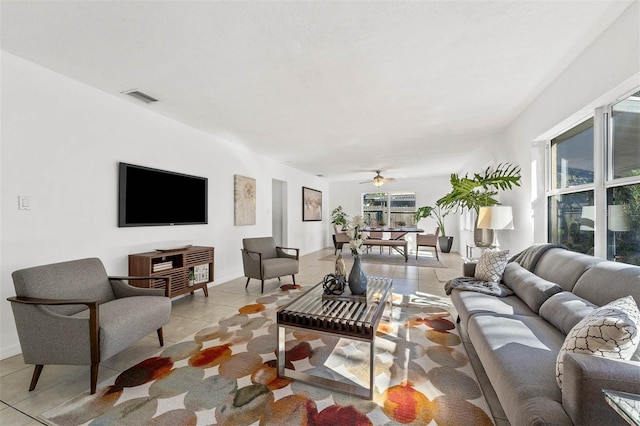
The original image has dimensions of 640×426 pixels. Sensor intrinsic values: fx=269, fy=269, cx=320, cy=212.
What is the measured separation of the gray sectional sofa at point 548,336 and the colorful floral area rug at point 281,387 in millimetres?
357

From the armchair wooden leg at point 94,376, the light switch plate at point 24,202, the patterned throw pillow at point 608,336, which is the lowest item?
the armchair wooden leg at point 94,376

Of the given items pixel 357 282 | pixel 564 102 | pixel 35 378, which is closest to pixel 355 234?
pixel 357 282

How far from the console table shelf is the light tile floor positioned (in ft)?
0.86

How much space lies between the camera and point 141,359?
217cm

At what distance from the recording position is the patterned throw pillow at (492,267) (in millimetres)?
2750

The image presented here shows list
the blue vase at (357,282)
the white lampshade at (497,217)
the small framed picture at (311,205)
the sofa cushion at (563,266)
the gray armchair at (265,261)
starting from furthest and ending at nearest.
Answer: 1. the small framed picture at (311,205)
2. the gray armchair at (265,261)
3. the white lampshade at (497,217)
4. the blue vase at (357,282)
5. the sofa cushion at (563,266)

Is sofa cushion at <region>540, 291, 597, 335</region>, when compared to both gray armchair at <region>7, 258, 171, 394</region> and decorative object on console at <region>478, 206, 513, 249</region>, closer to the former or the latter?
decorative object on console at <region>478, 206, 513, 249</region>

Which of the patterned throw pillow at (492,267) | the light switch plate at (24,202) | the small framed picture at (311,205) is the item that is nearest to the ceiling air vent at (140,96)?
the light switch plate at (24,202)

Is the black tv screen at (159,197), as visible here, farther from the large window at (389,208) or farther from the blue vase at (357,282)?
the large window at (389,208)

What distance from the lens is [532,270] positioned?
2613 millimetres

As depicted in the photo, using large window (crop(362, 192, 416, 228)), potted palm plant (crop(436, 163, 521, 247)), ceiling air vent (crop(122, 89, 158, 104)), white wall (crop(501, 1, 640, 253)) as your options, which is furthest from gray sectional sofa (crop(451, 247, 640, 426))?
large window (crop(362, 192, 416, 228))

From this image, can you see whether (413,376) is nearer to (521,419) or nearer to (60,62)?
(521,419)

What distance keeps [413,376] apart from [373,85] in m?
2.63

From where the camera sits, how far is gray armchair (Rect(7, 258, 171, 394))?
1.76 meters
